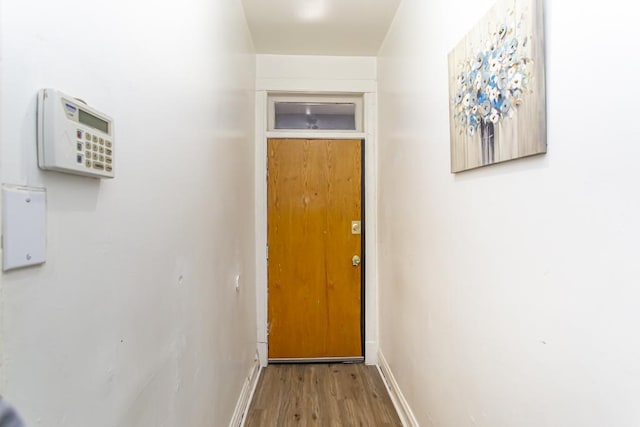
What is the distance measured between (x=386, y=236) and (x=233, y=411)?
1.53m

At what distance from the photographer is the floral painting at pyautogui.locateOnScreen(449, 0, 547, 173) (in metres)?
0.84

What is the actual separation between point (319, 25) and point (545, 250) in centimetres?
218

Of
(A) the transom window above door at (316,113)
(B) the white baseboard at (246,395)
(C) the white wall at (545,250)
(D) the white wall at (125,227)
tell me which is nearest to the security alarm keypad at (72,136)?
(D) the white wall at (125,227)

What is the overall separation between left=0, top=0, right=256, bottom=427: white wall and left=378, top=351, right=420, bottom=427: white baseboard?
A: 3.65ft

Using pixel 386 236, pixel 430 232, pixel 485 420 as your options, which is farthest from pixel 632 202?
pixel 386 236

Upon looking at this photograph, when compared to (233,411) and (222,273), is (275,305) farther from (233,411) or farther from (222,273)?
(222,273)

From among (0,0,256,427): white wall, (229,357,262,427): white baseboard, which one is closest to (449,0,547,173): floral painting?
(0,0,256,427): white wall

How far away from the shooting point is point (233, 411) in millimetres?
1855

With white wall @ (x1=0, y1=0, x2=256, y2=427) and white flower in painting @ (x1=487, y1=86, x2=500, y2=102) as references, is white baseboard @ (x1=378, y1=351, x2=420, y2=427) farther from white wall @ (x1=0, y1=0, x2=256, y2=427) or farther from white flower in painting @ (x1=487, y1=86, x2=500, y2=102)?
white flower in painting @ (x1=487, y1=86, x2=500, y2=102)

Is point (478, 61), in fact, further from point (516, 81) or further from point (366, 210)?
point (366, 210)

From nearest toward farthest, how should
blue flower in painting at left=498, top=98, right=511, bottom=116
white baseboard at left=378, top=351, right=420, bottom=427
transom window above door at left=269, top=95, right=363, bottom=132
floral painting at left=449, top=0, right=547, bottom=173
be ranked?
floral painting at left=449, top=0, right=547, bottom=173
blue flower in painting at left=498, top=98, right=511, bottom=116
white baseboard at left=378, top=351, right=420, bottom=427
transom window above door at left=269, top=95, right=363, bottom=132

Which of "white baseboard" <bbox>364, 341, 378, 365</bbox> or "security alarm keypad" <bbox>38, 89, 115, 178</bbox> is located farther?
"white baseboard" <bbox>364, 341, 378, 365</bbox>

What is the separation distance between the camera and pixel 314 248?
2.84 m

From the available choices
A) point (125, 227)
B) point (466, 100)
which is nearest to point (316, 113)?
point (466, 100)
